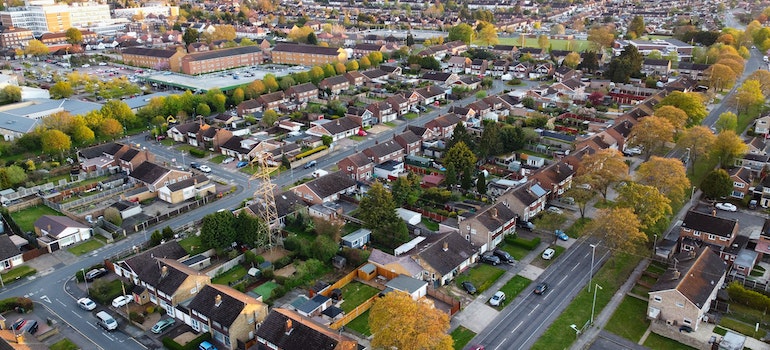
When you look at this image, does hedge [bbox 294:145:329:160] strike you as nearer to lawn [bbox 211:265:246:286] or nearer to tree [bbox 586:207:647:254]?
lawn [bbox 211:265:246:286]

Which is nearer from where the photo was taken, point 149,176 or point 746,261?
point 746,261

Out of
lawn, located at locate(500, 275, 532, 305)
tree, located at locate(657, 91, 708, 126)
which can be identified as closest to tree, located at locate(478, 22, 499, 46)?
tree, located at locate(657, 91, 708, 126)

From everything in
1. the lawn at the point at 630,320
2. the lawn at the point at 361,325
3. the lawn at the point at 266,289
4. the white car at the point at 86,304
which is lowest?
the lawn at the point at 630,320

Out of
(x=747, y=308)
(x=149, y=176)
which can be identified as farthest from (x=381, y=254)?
(x=149, y=176)

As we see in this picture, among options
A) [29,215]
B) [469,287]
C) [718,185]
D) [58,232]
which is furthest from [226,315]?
[718,185]

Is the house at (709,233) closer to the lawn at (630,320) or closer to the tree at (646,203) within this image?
the tree at (646,203)

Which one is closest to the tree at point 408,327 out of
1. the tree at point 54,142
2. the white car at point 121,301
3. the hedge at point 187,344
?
the hedge at point 187,344

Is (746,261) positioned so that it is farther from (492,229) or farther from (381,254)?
(381,254)
